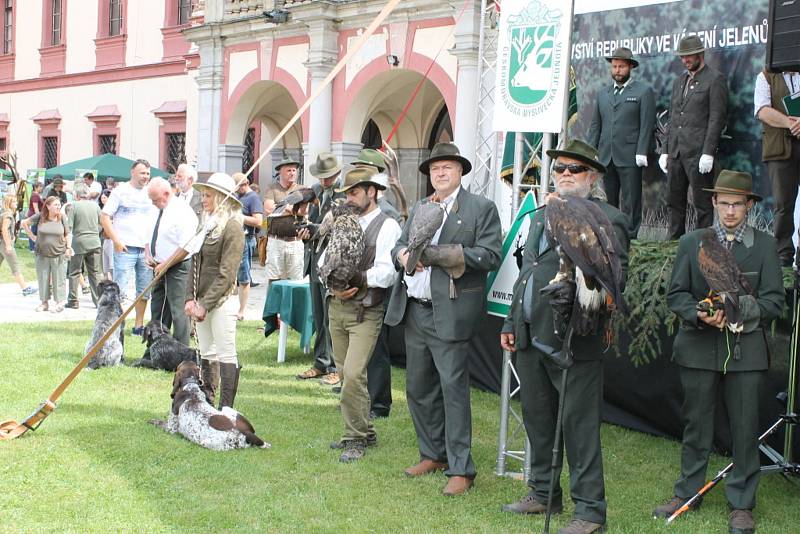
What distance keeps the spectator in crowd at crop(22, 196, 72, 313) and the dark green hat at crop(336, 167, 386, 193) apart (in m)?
8.42

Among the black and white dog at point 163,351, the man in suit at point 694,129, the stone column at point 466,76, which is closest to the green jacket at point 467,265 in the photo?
the man in suit at point 694,129

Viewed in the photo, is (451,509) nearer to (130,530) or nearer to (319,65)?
(130,530)

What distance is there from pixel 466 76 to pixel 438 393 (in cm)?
1106

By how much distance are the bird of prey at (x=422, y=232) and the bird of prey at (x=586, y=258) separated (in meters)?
1.03

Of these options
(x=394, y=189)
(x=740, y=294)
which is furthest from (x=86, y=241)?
(x=740, y=294)

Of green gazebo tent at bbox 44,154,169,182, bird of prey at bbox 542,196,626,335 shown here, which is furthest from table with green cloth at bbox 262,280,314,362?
green gazebo tent at bbox 44,154,169,182

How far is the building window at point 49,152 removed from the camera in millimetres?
31453

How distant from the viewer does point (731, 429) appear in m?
5.43

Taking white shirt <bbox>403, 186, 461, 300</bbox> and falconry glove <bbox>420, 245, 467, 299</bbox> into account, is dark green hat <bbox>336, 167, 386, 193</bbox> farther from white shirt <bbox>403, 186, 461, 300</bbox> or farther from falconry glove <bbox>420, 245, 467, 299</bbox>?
falconry glove <bbox>420, 245, 467, 299</bbox>

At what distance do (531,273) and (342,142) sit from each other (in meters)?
14.6

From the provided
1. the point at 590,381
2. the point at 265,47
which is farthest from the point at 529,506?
the point at 265,47

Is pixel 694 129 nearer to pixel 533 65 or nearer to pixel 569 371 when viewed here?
pixel 533 65

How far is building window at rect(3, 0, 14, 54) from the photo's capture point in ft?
111

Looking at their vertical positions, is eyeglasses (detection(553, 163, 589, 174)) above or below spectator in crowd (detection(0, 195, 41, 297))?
above
